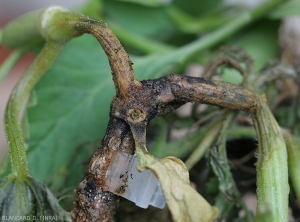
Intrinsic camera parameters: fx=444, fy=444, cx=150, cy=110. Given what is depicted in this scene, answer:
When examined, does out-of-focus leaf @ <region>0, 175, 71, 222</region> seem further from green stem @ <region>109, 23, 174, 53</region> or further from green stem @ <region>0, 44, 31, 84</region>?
green stem @ <region>109, 23, 174, 53</region>

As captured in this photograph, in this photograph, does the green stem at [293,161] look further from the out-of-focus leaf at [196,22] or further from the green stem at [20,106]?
the out-of-focus leaf at [196,22]

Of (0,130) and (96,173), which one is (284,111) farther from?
(0,130)

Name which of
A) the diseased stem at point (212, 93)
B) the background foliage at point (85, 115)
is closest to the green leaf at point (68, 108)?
the background foliage at point (85, 115)

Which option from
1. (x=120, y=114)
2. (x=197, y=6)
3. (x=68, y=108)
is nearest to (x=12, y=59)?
(x=68, y=108)

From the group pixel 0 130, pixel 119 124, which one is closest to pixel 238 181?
pixel 119 124

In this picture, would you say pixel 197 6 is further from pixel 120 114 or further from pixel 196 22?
pixel 120 114

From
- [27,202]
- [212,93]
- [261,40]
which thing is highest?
[261,40]

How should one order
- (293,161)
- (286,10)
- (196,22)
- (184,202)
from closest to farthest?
(184,202) < (293,161) < (286,10) < (196,22)
